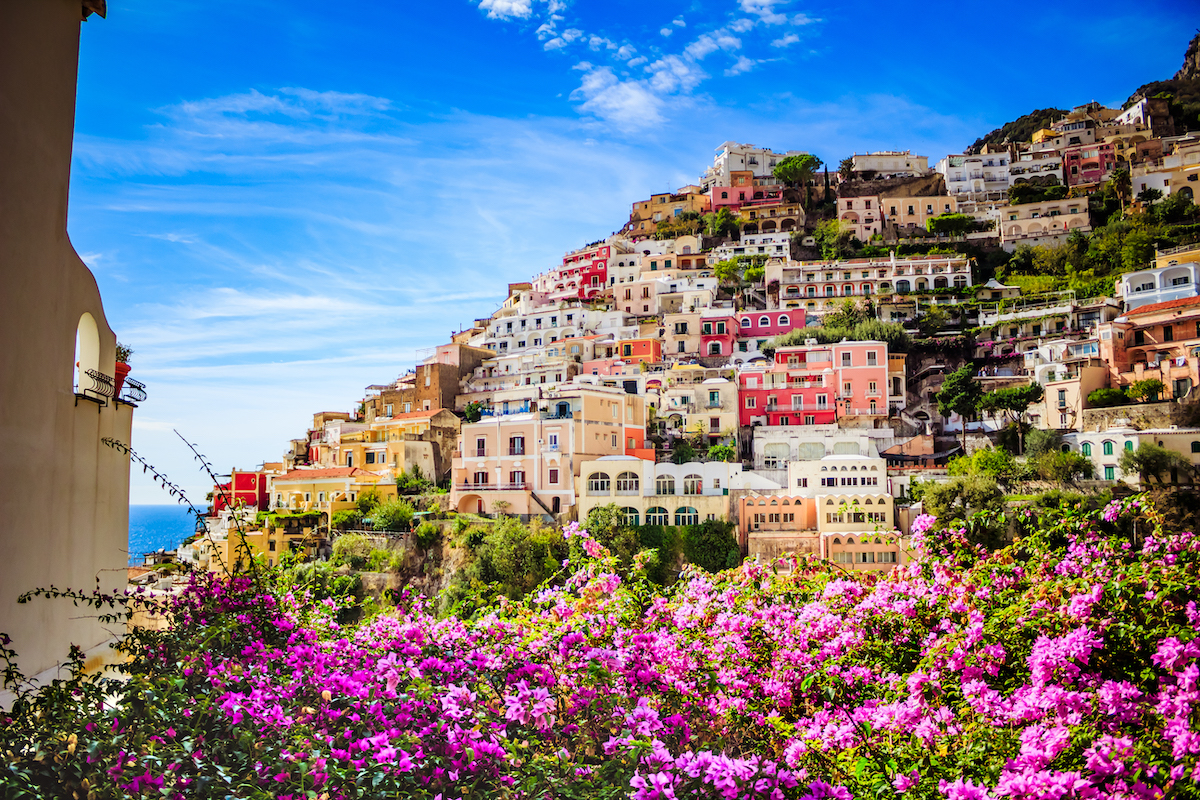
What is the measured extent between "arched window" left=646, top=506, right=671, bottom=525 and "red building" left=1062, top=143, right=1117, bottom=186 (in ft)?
184

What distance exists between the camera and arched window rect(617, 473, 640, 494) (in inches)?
→ 1335

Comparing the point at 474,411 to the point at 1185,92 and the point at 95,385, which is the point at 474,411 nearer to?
the point at 95,385

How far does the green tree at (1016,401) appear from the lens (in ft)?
127

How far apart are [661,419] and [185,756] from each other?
39.1m

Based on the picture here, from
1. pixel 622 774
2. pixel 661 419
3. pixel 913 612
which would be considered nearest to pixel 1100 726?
pixel 913 612

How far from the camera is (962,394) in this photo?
135ft

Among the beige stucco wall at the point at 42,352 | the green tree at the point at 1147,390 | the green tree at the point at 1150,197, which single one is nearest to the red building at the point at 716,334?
the green tree at the point at 1147,390

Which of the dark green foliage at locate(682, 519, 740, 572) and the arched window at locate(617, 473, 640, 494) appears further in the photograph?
the arched window at locate(617, 473, 640, 494)

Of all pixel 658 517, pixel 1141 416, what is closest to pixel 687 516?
pixel 658 517

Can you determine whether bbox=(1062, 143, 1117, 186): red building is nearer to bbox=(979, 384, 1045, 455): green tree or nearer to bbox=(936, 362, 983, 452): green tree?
bbox=(936, 362, 983, 452): green tree

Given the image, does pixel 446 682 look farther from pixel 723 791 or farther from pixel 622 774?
pixel 723 791

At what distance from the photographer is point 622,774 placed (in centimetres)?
465

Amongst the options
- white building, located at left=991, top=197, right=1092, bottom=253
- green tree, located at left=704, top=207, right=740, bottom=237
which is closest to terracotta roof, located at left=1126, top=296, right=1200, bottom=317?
white building, located at left=991, top=197, right=1092, bottom=253

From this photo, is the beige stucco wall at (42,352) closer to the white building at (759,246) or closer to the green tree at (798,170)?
the white building at (759,246)
